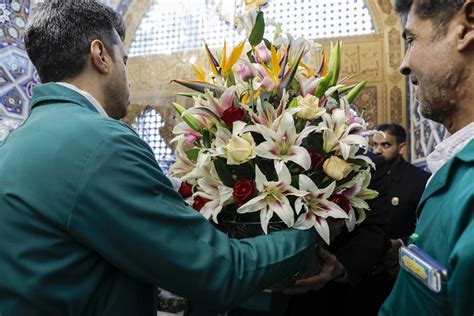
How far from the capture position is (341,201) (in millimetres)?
1157

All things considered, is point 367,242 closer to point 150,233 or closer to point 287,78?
point 287,78

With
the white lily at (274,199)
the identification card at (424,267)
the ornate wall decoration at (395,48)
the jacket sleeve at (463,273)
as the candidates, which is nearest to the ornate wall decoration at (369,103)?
the ornate wall decoration at (395,48)

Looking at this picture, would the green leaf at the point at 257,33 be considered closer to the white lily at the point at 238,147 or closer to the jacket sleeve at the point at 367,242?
the white lily at the point at 238,147

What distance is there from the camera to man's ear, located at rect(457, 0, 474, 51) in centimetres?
98

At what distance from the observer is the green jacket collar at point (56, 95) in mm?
1181

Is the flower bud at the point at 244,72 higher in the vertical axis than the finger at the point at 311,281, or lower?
higher

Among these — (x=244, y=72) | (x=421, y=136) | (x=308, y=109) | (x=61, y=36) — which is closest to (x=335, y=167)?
(x=308, y=109)

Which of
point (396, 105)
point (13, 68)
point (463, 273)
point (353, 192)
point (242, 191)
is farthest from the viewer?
point (396, 105)

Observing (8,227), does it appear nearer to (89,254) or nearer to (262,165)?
(89,254)

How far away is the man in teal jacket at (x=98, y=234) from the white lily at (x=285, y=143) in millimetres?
220

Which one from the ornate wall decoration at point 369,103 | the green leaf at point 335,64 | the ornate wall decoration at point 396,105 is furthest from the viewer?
the ornate wall decoration at point 369,103

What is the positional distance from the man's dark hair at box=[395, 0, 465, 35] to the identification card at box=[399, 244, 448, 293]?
509 mm

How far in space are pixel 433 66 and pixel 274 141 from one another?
41 centimetres

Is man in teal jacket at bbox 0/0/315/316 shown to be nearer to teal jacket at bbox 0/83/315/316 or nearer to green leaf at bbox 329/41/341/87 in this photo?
teal jacket at bbox 0/83/315/316
